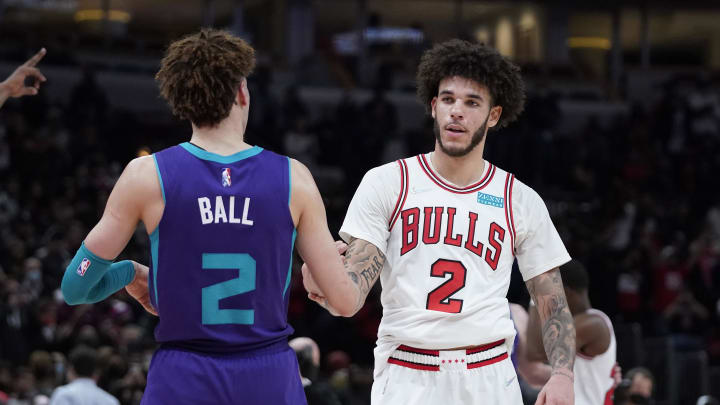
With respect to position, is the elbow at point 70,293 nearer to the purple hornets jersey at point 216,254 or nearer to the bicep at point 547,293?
the purple hornets jersey at point 216,254

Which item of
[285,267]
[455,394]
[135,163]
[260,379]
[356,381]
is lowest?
[356,381]

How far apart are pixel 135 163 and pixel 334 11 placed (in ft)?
76.1

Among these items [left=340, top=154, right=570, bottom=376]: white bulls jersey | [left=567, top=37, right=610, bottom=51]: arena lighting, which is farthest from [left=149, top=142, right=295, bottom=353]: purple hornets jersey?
[left=567, top=37, right=610, bottom=51]: arena lighting

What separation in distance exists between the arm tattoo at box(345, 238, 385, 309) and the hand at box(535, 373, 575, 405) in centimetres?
85

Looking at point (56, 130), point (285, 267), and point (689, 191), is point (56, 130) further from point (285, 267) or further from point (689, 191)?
point (285, 267)

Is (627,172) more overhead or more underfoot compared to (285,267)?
more underfoot

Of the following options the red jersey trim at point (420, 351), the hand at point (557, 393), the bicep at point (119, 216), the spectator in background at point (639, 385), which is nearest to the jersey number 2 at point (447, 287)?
the red jersey trim at point (420, 351)

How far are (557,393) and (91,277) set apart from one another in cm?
198

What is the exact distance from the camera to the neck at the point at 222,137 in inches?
155

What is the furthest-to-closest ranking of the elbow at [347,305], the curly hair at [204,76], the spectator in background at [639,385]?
the spectator in background at [639,385] → the elbow at [347,305] → the curly hair at [204,76]

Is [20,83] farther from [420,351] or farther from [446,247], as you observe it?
[420,351]

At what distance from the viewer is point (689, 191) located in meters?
21.0

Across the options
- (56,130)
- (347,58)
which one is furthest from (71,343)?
(347,58)

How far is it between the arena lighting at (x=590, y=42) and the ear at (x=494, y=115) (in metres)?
23.2
